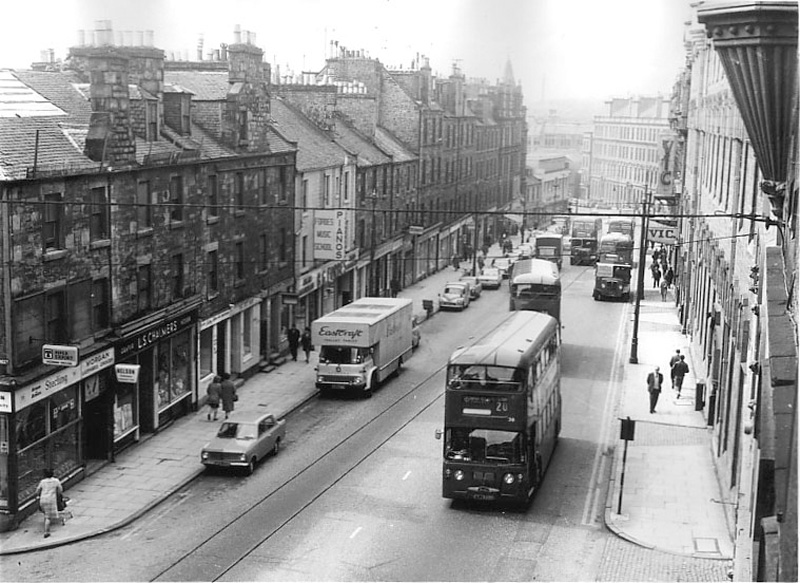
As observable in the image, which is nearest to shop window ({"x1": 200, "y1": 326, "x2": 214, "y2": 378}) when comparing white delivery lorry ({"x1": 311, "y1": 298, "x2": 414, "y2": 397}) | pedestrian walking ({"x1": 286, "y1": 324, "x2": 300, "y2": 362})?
white delivery lorry ({"x1": 311, "y1": 298, "x2": 414, "y2": 397})

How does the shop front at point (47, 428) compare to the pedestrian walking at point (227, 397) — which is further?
the pedestrian walking at point (227, 397)

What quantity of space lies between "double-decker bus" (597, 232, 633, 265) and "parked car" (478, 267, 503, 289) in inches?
244

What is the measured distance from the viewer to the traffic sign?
79.3 feet

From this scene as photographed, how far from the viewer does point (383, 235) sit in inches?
2302

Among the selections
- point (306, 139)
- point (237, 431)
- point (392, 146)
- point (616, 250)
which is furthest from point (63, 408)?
point (616, 250)

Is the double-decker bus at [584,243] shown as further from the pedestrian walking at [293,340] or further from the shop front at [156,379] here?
the shop front at [156,379]

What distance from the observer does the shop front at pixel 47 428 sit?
76.9 feet

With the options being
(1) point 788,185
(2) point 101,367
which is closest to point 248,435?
(2) point 101,367

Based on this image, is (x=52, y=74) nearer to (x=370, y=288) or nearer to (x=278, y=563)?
(x=278, y=563)

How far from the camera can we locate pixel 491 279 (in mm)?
64500

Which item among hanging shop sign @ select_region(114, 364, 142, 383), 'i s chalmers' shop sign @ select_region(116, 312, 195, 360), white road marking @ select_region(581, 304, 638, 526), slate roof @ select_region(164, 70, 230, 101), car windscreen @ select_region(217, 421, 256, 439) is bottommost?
white road marking @ select_region(581, 304, 638, 526)

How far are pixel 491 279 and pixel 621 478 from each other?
4090 cm

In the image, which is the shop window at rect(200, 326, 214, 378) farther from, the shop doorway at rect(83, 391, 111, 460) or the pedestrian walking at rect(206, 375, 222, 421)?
the shop doorway at rect(83, 391, 111, 460)

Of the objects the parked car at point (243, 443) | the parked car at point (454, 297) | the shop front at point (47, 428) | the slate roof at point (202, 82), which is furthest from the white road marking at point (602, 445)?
the slate roof at point (202, 82)
